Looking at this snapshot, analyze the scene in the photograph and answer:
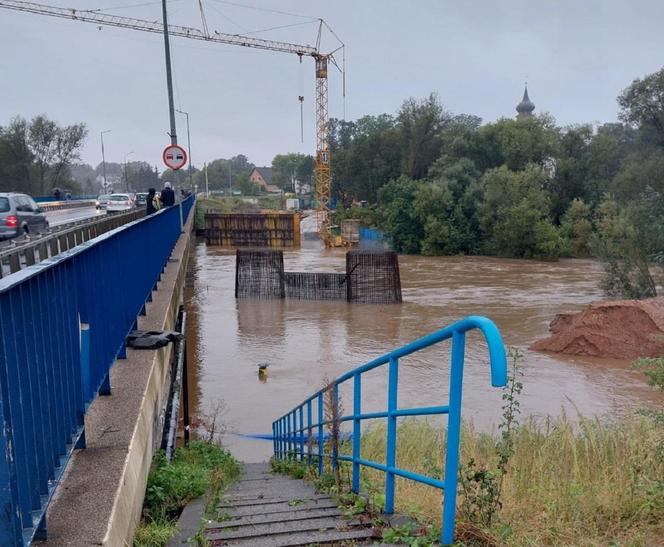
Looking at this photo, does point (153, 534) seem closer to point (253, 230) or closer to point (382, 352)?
point (382, 352)

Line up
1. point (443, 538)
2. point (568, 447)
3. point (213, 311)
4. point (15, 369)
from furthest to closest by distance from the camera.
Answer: point (213, 311) < point (568, 447) < point (443, 538) < point (15, 369)

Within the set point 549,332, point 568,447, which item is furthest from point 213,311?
point 568,447

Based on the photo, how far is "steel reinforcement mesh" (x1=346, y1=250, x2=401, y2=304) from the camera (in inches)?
1038

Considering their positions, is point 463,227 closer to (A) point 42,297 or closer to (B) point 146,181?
(A) point 42,297

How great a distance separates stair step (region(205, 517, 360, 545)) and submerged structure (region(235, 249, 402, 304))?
22.5 metres

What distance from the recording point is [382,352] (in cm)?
1825

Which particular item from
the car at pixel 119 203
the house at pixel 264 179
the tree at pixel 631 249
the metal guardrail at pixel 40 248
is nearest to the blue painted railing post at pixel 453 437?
the metal guardrail at pixel 40 248

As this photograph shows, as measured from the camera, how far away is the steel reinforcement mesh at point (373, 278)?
86.5 ft

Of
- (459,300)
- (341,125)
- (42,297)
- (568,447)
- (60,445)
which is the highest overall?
(341,125)

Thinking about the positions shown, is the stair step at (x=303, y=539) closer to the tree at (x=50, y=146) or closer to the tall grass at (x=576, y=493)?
the tall grass at (x=576, y=493)

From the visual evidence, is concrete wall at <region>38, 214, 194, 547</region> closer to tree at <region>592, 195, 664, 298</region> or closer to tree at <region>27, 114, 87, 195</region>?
tree at <region>592, 195, 664, 298</region>

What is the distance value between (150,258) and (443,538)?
714 cm

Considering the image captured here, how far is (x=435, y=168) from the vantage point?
57125 millimetres

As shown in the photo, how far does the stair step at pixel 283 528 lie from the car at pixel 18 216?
48.8ft
